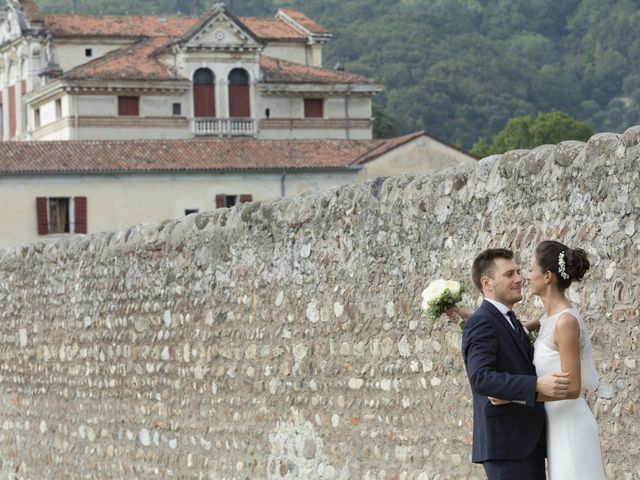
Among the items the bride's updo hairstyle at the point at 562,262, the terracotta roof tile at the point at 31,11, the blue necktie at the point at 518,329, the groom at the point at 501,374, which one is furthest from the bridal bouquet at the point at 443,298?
the terracotta roof tile at the point at 31,11

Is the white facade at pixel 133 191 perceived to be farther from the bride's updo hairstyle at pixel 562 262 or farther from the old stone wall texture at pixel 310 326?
the bride's updo hairstyle at pixel 562 262

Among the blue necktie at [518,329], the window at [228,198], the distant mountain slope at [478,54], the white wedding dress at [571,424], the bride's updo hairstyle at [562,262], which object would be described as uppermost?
the distant mountain slope at [478,54]

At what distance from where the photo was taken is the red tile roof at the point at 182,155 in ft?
167

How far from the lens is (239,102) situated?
7012cm

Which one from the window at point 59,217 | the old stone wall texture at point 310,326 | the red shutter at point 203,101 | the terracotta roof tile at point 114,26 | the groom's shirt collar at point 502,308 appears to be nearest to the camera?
the groom's shirt collar at point 502,308

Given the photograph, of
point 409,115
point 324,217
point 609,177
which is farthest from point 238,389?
point 409,115

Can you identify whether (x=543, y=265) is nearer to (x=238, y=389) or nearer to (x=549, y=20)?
(x=238, y=389)

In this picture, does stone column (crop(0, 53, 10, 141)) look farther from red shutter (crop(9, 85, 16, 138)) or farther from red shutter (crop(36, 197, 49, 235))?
red shutter (crop(36, 197, 49, 235))

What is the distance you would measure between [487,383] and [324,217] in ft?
11.4

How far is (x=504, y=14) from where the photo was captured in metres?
142

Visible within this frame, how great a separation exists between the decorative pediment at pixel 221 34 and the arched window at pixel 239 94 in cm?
Answer: 115

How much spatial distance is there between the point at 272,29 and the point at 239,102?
9.47 metres

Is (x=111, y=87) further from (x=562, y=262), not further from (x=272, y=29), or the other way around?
(x=562, y=262)

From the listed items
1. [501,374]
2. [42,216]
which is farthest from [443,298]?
[42,216]
